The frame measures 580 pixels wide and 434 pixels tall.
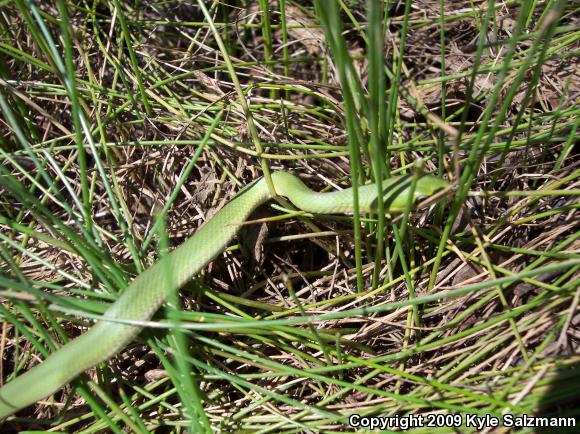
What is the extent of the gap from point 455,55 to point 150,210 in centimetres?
194

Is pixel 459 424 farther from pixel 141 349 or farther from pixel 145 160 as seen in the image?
pixel 145 160

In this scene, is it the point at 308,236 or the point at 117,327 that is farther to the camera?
the point at 308,236

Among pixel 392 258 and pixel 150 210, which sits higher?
pixel 150 210

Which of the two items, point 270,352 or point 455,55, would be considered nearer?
point 270,352

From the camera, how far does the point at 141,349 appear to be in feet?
6.41

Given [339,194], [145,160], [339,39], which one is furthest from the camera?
[145,160]

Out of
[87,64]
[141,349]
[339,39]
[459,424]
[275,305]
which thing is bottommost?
[459,424]

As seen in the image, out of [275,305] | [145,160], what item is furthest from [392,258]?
[145,160]

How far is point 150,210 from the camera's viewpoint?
235 cm

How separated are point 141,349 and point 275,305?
62cm

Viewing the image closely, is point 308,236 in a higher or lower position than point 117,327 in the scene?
higher

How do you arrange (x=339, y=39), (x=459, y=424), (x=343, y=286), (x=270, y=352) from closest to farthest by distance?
(x=339, y=39), (x=459, y=424), (x=270, y=352), (x=343, y=286)

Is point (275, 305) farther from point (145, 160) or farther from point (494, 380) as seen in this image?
point (145, 160)

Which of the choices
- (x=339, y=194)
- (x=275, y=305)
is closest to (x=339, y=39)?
(x=339, y=194)
